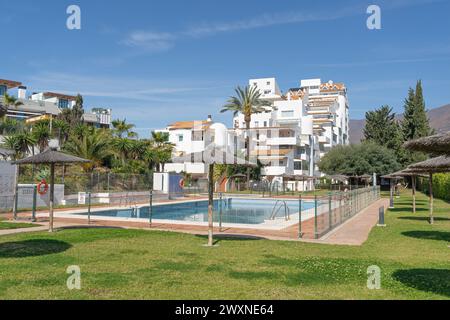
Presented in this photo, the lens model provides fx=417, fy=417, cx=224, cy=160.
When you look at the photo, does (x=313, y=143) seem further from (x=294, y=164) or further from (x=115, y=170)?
(x=115, y=170)

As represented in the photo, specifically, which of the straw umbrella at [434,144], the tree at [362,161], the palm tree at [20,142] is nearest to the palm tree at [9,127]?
the palm tree at [20,142]

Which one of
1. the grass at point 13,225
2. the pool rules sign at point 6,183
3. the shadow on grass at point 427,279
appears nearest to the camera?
the shadow on grass at point 427,279

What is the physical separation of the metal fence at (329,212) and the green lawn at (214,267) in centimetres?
216

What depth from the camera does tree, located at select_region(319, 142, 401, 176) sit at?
5353cm

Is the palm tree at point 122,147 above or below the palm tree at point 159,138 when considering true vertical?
below

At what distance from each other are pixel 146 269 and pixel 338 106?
9996 centimetres

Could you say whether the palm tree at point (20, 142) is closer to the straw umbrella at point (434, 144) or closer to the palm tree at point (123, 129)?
the palm tree at point (123, 129)

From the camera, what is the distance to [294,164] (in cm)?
6600

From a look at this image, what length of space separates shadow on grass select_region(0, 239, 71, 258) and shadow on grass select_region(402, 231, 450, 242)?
35.1ft

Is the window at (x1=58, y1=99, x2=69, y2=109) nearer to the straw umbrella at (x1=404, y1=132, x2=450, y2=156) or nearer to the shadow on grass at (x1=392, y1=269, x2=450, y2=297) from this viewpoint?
the straw umbrella at (x1=404, y1=132, x2=450, y2=156)

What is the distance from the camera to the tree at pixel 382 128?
62.2 m

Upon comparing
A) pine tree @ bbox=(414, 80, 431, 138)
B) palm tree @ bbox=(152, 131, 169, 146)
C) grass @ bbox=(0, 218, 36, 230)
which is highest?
pine tree @ bbox=(414, 80, 431, 138)

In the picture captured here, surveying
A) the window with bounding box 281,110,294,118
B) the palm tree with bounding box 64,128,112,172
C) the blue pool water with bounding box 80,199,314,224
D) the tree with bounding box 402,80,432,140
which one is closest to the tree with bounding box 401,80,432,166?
the tree with bounding box 402,80,432,140

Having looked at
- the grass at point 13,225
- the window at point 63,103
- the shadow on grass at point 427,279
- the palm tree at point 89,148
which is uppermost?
the window at point 63,103
